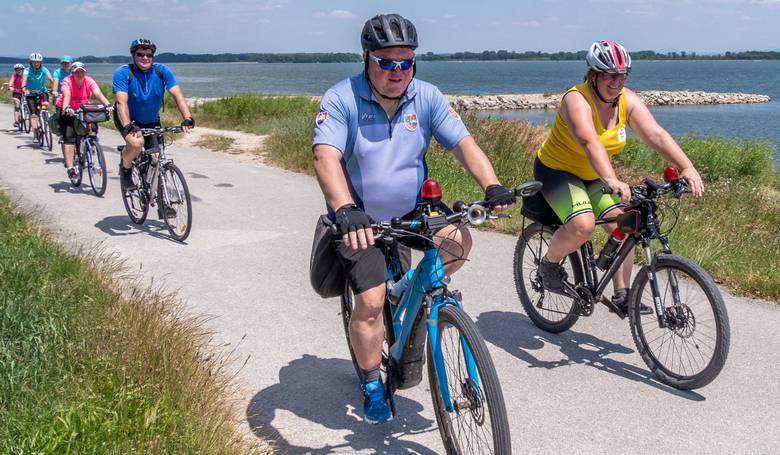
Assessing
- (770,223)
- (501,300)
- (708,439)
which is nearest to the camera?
(708,439)

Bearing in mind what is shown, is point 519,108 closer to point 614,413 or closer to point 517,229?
point 517,229

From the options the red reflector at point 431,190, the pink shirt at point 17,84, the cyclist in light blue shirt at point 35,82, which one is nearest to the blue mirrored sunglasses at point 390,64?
the red reflector at point 431,190

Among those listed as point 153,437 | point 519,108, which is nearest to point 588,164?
point 153,437

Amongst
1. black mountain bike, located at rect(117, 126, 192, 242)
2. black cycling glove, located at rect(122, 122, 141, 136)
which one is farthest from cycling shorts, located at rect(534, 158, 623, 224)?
black cycling glove, located at rect(122, 122, 141, 136)

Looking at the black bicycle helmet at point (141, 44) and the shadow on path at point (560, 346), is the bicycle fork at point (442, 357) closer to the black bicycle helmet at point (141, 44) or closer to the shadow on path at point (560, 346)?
the shadow on path at point (560, 346)

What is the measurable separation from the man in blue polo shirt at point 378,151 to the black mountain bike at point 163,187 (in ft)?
15.0

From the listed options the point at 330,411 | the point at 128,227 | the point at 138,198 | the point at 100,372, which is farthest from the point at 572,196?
the point at 138,198

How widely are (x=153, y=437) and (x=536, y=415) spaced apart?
2.05m

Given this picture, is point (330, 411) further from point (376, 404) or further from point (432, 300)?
point (432, 300)

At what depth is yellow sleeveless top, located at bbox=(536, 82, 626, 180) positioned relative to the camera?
15.5ft

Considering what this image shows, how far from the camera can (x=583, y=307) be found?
4953 mm

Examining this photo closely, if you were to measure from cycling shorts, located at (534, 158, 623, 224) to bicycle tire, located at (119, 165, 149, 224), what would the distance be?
16.9ft

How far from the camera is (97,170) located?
1038cm

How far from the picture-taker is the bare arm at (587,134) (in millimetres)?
4348
